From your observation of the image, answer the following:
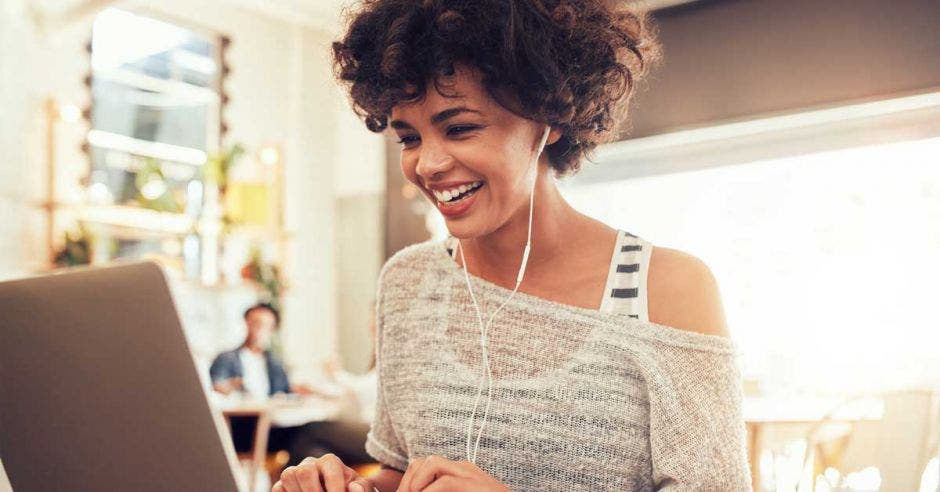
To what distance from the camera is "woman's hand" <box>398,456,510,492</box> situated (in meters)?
0.85

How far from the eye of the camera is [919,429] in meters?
1.99

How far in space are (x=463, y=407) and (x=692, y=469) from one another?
11.5 inches

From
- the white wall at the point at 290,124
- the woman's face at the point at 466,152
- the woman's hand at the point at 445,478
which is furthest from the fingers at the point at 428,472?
the white wall at the point at 290,124

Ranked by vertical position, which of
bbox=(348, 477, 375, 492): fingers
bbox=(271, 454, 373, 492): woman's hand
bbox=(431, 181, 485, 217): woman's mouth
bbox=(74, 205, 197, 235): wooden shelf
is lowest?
bbox=(348, 477, 375, 492): fingers

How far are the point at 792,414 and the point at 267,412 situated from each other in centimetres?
272

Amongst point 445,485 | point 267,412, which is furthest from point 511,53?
point 267,412

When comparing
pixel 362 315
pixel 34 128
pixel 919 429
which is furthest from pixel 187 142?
pixel 919 429

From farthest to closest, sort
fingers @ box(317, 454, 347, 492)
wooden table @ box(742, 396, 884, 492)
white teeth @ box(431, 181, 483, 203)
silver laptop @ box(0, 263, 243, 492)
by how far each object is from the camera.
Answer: wooden table @ box(742, 396, 884, 492) < white teeth @ box(431, 181, 483, 203) < fingers @ box(317, 454, 347, 492) < silver laptop @ box(0, 263, 243, 492)

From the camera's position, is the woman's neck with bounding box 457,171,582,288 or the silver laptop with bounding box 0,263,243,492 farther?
the woman's neck with bounding box 457,171,582,288

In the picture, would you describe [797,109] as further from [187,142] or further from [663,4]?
[187,142]

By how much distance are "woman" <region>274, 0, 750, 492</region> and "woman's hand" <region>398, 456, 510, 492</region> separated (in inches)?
2.3

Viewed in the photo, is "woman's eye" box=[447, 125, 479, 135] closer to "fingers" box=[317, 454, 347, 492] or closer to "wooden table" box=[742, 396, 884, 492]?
"fingers" box=[317, 454, 347, 492]

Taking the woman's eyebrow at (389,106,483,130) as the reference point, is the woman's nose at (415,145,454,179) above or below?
below

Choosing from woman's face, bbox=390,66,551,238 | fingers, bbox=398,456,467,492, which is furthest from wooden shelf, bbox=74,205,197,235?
fingers, bbox=398,456,467,492
